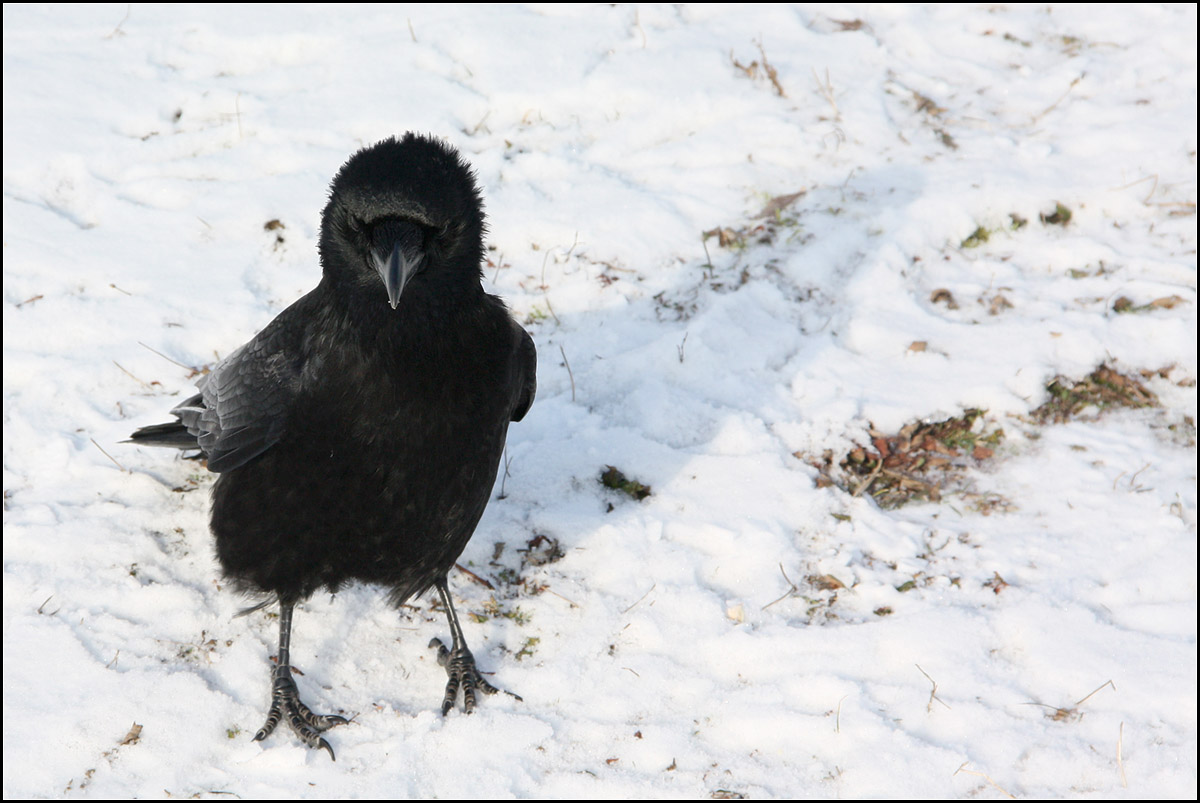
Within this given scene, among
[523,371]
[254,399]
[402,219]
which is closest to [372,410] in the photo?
[254,399]

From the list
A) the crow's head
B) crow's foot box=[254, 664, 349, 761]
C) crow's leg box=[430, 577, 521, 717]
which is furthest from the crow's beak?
crow's foot box=[254, 664, 349, 761]

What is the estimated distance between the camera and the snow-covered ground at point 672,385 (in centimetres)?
348

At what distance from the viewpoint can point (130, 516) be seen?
414 cm

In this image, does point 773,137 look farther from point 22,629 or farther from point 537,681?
point 22,629

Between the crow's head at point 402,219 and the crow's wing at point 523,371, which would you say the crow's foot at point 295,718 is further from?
the crow's head at point 402,219

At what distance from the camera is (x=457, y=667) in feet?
12.4

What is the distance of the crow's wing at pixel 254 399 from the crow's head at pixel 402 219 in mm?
400

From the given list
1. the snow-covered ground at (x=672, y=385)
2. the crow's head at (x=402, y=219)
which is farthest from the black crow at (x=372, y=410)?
the snow-covered ground at (x=672, y=385)

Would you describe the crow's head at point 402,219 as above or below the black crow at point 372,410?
above

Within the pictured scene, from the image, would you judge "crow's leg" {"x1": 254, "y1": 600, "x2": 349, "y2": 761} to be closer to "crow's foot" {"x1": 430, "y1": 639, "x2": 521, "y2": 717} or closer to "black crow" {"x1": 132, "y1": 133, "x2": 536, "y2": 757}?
"black crow" {"x1": 132, "y1": 133, "x2": 536, "y2": 757}

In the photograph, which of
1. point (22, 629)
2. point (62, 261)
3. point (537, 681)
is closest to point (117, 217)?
point (62, 261)

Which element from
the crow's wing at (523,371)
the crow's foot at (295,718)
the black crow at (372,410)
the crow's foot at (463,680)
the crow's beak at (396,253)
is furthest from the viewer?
the crow's wing at (523,371)

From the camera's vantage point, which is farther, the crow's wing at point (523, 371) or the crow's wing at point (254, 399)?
the crow's wing at point (523, 371)

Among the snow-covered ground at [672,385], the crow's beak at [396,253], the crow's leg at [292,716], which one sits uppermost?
the crow's beak at [396,253]
